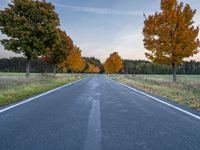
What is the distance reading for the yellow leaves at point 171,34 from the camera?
2417cm

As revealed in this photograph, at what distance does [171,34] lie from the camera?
25172 millimetres

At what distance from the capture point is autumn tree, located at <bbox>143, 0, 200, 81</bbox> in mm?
24188

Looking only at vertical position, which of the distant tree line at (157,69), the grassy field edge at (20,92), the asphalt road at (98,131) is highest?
the distant tree line at (157,69)

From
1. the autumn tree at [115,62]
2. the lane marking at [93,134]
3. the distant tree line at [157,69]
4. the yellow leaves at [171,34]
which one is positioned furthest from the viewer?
the distant tree line at [157,69]

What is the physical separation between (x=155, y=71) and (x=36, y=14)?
138 m

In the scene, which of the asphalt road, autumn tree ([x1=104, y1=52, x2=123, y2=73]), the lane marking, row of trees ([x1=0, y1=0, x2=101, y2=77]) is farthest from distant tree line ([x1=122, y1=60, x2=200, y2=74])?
the lane marking

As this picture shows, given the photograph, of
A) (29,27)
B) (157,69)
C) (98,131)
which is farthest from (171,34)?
(157,69)

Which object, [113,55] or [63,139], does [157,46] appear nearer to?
[63,139]

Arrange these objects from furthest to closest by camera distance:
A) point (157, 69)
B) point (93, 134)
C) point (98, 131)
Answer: point (157, 69)
point (98, 131)
point (93, 134)

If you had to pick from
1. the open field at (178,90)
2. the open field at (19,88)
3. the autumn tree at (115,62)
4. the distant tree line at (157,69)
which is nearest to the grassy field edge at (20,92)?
the open field at (19,88)

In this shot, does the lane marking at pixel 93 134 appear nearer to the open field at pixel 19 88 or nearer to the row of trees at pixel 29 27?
the open field at pixel 19 88

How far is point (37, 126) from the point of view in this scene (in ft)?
19.7

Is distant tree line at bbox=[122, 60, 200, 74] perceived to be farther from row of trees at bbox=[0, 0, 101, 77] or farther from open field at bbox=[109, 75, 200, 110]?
open field at bbox=[109, 75, 200, 110]

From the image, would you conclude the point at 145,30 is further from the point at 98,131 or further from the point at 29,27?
the point at 98,131
